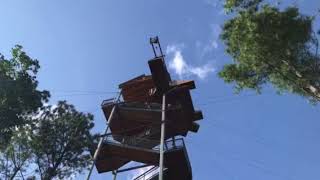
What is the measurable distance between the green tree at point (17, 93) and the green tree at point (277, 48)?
1424cm

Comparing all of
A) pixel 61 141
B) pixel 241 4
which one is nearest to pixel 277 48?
pixel 241 4

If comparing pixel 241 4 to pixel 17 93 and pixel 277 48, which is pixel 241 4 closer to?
pixel 277 48

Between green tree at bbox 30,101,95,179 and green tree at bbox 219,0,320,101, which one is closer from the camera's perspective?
green tree at bbox 219,0,320,101

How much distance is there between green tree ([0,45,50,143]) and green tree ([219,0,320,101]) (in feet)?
46.7

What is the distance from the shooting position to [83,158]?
33625 mm

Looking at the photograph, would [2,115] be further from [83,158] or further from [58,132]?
[83,158]

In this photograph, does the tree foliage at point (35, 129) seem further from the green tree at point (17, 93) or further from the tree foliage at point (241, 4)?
the tree foliage at point (241, 4)

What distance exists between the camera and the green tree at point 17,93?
1305 inches

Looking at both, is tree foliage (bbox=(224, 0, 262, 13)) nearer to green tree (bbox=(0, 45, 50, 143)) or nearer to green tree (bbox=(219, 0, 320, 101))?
green tree (bbox=(219, 0, 320, 101))

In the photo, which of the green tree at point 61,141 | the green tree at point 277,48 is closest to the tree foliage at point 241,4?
the green tree at point 277,48

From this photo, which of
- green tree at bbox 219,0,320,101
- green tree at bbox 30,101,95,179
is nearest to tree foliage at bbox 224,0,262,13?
green tree at bbox 219,0,320,101

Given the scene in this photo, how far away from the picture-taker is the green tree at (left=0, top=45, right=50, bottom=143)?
33.2m

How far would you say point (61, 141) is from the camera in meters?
33.4

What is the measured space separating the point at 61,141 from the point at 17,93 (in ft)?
13.5
